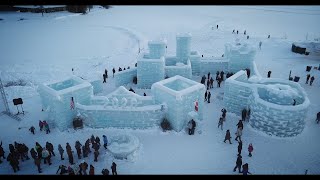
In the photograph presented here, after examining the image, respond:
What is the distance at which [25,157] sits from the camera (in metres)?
16.9

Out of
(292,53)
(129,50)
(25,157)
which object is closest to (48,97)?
(25,157)

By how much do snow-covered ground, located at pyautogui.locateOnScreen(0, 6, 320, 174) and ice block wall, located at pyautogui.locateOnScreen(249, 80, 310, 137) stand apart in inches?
23.0

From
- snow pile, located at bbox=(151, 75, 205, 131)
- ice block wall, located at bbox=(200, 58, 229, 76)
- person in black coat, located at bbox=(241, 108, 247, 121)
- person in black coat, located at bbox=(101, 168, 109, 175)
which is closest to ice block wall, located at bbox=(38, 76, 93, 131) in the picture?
snow pile, located at bbox=(151, 75, 205, 131)

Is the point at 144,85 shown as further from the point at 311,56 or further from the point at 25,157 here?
the point at 311,56

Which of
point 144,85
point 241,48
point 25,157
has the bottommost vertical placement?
point 25,157

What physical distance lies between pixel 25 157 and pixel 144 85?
1210 cm

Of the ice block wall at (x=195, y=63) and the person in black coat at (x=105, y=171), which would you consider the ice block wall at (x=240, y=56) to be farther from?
the person in black coat at (x=105, y=171)

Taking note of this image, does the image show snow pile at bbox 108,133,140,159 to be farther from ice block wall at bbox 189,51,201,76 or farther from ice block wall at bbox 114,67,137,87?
ice block wall at bbox 189,51,201,76

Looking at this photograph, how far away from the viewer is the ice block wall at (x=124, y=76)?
26.0m

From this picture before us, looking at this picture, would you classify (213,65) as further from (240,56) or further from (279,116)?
(279,116)

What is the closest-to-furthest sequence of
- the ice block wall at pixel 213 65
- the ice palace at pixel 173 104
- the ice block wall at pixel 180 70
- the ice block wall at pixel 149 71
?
the ice palace at pixel 173 104 → the ice block wall at pixel 149 71 → the ice block wall at pixel 180 70 → the ice block wall at pixel 213 65

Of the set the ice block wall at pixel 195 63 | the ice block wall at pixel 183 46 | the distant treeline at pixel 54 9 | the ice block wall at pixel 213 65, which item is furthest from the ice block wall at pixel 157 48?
the distant treeline at pixel 54 9

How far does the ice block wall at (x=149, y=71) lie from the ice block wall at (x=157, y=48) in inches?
88.3

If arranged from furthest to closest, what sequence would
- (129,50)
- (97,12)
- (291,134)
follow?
1. (97,12)
2. (129,50)
3. (291,134)
